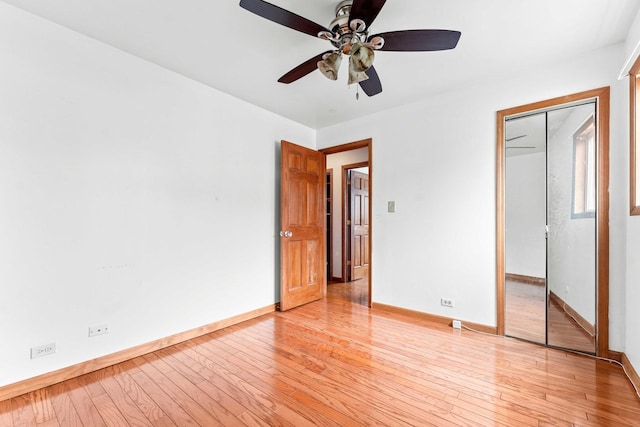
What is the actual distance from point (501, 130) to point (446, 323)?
6.79 ft

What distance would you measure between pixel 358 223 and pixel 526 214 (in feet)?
9.63

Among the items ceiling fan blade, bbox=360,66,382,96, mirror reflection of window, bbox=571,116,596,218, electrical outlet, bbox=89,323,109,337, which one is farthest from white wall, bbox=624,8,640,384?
electrical outlet, bbox=89,323,109,337

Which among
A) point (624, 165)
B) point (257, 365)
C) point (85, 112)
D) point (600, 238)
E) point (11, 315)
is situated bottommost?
point (257, 365)

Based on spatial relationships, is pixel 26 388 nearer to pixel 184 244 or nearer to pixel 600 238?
pixel 184 244

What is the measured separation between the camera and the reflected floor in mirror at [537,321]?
237 centimetres

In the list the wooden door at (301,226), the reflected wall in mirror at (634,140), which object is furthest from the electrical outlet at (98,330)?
the reflected wall in mirror at (634,140)

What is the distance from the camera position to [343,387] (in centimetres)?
186

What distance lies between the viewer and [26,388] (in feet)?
5.96

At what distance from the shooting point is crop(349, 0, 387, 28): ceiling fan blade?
4.70 feet

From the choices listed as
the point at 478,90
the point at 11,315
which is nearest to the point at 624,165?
the point at 478,90

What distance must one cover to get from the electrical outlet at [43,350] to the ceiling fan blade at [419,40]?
298 cm

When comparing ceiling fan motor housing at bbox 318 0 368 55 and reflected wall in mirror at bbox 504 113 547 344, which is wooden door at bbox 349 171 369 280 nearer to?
reflected wall in mirror at bbox 504 113 547 344

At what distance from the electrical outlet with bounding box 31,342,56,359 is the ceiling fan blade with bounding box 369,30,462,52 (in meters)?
2.98

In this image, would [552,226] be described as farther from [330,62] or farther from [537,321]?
[330,62]
